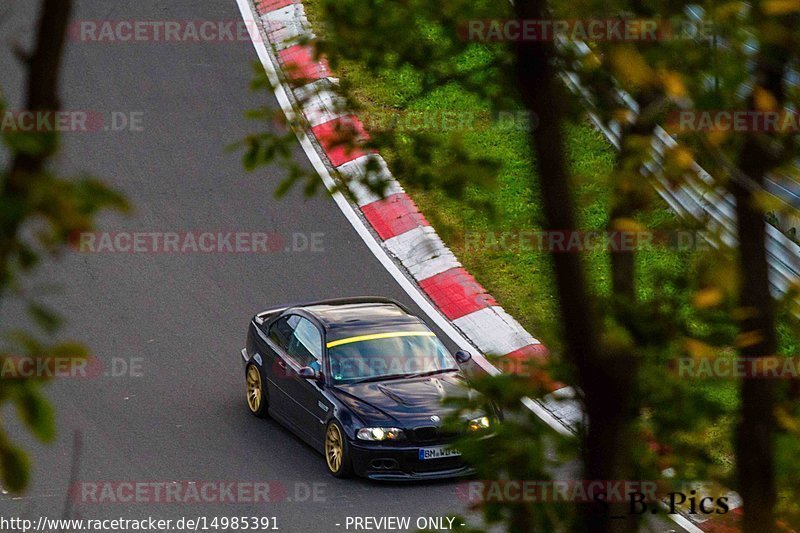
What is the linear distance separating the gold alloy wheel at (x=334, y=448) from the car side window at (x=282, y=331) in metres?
1.28

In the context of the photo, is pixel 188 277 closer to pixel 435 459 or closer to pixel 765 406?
pixel 435 459

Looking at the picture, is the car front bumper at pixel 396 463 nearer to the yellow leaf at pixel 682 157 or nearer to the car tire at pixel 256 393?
the car tire at pixel 256 393

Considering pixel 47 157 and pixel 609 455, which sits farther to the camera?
pixel 609 455

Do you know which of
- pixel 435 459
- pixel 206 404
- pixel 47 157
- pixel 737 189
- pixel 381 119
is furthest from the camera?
pixel 381 119

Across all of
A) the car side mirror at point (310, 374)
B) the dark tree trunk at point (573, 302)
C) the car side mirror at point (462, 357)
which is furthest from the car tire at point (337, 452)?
the dark tree trunk at point (573, 302)

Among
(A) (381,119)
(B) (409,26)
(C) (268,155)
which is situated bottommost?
(A) (381,119)

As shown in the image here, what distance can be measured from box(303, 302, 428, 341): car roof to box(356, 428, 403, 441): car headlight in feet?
3.79

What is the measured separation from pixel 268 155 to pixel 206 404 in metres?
7.87

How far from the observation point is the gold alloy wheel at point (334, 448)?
10937 mm

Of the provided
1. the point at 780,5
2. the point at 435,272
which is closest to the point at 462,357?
the point at 435,272

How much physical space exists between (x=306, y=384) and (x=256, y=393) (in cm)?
93

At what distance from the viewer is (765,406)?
3.54 metres

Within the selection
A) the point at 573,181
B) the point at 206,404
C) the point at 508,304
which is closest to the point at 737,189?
the point at 573,181

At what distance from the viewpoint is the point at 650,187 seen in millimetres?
3559
